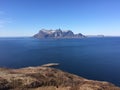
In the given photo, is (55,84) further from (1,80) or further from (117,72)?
(117,72)

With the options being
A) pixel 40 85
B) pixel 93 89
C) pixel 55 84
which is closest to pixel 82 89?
pixel 93 89

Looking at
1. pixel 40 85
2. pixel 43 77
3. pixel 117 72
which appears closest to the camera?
pixel 40 85

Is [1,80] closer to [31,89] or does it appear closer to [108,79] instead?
[31,89]

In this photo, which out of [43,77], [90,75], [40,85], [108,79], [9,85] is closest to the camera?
[9,85]

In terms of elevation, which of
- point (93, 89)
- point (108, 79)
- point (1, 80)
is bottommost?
point (108, 79)

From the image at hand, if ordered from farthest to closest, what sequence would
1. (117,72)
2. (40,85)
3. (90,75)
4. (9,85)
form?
(117,72)
(90,75)
(40,85)
(9,85)

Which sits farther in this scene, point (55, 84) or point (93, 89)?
point (55, 84)

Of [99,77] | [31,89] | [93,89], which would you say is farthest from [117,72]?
[31,89]

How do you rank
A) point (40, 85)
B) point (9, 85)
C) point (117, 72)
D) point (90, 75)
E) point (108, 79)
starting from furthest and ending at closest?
point (117, 72)
point (90, 75)
point (108, 79)
point (40, 85)
point (9, 85)

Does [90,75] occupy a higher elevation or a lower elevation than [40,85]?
lower
